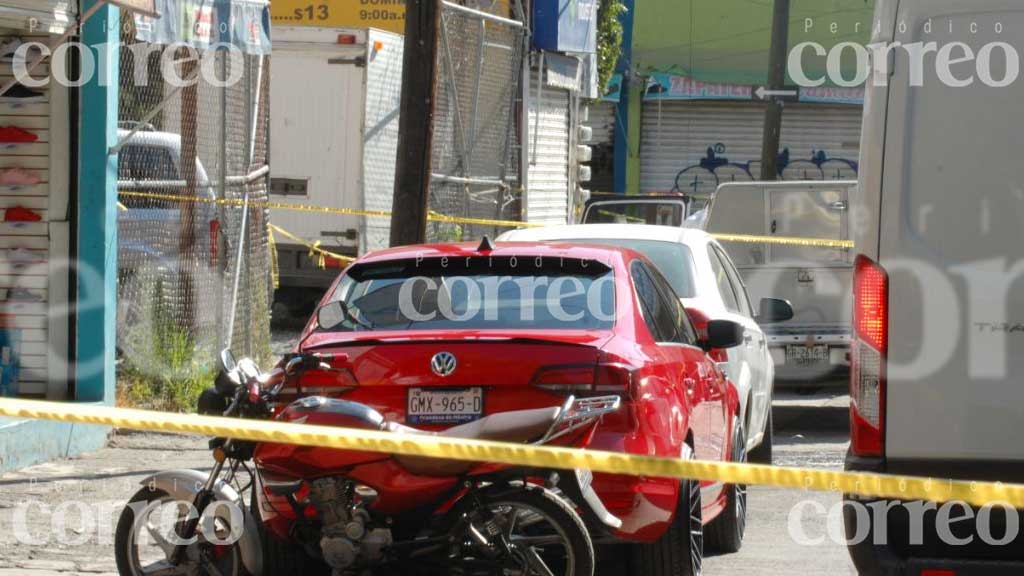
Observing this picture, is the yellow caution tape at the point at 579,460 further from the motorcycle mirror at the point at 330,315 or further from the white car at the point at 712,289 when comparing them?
the white car at the point at 712,289

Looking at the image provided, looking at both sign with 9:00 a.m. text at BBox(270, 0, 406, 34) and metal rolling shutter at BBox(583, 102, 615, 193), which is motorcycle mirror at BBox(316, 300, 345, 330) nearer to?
sign with 9:00 a.m. text at BBox(270, 0, 406, 34)

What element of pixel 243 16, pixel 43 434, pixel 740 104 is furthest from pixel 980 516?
A: pixel 740 104

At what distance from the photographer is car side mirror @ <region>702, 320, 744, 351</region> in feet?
24.7

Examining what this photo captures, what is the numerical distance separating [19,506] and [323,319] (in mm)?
2806

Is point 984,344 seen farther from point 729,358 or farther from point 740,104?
point 740,104

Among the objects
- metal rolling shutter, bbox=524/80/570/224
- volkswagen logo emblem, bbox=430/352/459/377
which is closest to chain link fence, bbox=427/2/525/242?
metal rolling shutter, bbox=524/80/570/224

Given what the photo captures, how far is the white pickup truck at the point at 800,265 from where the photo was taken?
526 inches

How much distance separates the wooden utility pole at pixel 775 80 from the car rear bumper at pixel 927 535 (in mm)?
23114

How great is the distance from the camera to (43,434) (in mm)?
9625

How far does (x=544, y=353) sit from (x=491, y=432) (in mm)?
483

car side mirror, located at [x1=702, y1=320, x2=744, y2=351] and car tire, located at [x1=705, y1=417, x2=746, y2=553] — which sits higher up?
car side mirror, located at [x1=702, y1=320, x2=744, y2=351]

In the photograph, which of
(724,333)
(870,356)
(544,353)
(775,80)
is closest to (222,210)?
(724,333)

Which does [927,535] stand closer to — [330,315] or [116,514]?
[330,315]

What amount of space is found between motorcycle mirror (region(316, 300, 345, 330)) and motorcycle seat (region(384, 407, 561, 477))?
3.30 ft
